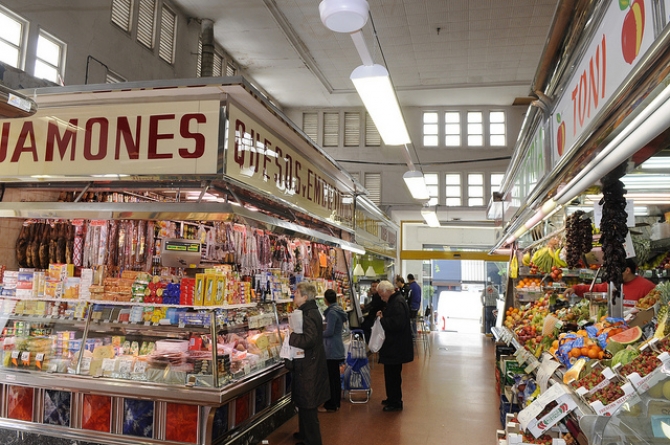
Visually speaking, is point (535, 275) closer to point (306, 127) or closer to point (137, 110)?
point (137, 110)

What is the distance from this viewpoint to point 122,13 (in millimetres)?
10047

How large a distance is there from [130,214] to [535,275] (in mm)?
7187

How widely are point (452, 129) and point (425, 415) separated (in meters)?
12.7

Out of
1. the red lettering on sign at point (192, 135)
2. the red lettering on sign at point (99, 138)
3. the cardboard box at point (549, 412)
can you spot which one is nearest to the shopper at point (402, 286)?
the red lettering on sign at point (192, 135)

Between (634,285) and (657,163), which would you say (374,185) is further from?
(657,163)

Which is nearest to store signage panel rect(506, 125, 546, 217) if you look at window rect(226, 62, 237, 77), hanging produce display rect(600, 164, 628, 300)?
hanging produce display rect(600, 164, 628, 300)

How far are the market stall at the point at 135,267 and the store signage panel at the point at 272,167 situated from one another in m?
0.03

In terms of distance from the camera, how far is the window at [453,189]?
690 inches

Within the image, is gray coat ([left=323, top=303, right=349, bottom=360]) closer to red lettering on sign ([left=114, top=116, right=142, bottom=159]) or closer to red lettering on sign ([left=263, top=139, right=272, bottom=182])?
red lettering on sign ([left=263, top=139, right=272, bottom=182])

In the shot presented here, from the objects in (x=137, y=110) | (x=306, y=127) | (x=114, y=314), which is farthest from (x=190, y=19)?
(x=114, y=314)

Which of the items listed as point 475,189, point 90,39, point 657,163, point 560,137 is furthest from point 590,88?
point 475,189

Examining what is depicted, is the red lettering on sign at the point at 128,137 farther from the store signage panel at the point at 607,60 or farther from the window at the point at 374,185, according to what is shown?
the window at the point at 374,185

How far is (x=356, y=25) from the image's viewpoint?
3.41m

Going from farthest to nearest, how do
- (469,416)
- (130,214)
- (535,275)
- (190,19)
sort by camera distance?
(190,19)
(535,275)
(469,416)
(130,214)
